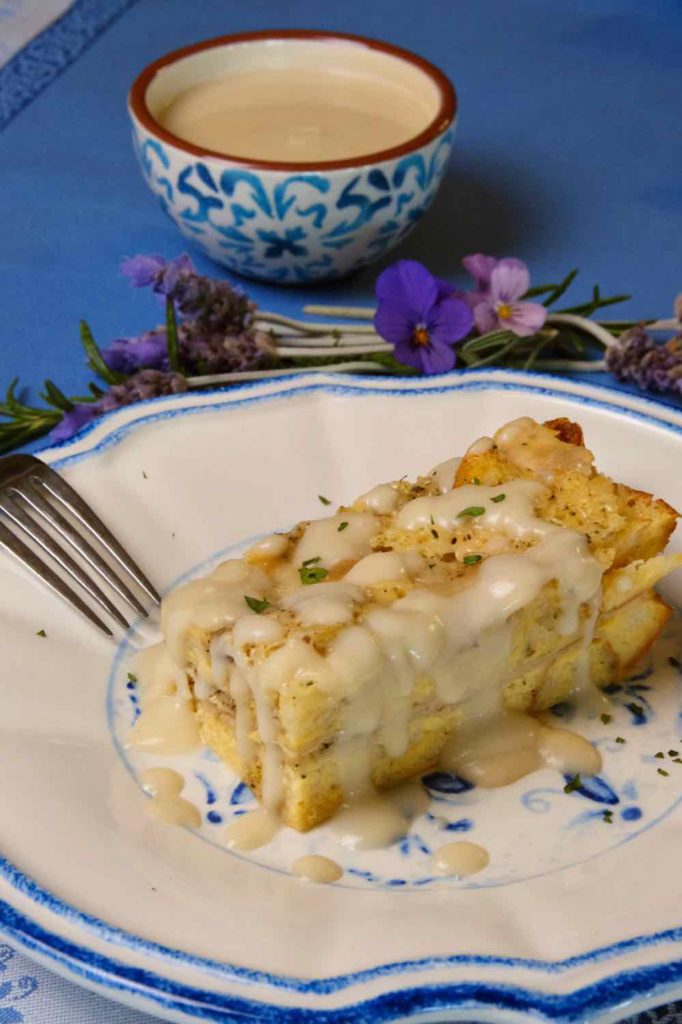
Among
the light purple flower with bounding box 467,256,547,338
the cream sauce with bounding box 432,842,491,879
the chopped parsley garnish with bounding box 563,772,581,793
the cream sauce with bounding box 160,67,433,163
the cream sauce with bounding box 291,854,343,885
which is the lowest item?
the chopped parsley garnish with bounding box 563,772,581,793

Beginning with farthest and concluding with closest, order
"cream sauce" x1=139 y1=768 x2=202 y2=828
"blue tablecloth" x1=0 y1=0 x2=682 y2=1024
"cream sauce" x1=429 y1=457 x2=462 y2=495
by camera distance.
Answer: "blue tablecloth" x1=0 y1=0 x2=682 y2=1024
"cream sauce" x1=429 y1=457 x2=462 y2=495
"cream sauce" x1=139 y1=768 x2=202 y2=828

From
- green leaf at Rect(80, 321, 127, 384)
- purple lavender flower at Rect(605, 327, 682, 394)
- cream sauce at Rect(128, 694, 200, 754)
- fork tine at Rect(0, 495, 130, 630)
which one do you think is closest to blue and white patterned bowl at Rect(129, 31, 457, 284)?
green leaf at Rect(80, 321, 127, 384)

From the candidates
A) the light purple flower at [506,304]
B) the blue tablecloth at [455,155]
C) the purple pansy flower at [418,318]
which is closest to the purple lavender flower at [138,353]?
the blue tablecloth at [455,155]

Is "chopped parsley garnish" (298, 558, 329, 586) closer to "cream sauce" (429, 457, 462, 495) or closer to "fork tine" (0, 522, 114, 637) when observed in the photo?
"cream sauce" (429, 457, 462, 495)

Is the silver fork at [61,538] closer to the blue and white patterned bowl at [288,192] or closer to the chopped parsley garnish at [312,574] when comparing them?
the chopped parsley garnish at [312,574]

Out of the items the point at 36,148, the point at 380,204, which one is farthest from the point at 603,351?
the point at 36,148

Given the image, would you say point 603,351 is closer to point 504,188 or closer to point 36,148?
Result: point 504,188

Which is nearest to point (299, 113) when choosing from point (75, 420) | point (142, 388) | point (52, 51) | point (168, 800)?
point (142, 388)
